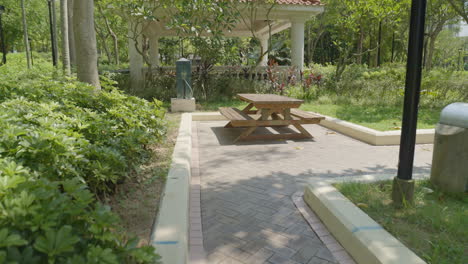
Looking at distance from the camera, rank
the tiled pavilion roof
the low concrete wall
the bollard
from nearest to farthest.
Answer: the low concrete wall < the bollard < the tiled pavilion roof

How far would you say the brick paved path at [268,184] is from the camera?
305cm

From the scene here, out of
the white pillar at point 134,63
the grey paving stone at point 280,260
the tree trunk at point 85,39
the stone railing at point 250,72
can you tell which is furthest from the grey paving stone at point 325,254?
the white pillar at point 134,63

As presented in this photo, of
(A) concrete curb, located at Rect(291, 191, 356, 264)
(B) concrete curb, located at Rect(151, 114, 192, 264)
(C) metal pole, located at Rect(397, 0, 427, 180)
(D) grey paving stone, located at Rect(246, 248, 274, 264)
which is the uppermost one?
(C) metal pole, located at Rect(397, 0, 427, 180)

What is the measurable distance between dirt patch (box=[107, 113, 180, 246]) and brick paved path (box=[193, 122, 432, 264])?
20.7 inches

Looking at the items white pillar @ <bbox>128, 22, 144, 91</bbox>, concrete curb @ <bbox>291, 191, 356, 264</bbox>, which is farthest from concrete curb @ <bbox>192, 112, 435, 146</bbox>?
white pillar @ <bbox>128, 22, 144, 91</bbox>

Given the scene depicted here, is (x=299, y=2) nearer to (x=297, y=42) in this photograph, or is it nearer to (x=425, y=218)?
(x=297, y=42)

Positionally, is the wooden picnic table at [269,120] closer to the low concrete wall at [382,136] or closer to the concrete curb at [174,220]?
the low concrete wall at [382,136]

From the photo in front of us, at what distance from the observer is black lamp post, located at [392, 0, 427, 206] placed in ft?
10.3

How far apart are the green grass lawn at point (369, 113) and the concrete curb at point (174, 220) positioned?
5.31m

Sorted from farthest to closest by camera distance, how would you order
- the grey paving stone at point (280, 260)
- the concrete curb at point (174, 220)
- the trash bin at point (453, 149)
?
the trash bin at point (453, 149) → the grey paving stone at point (280, 260) → the concrete curb at point (174, 220)

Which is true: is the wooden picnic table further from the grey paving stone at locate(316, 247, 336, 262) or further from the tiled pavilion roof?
the tiled pavilion roof

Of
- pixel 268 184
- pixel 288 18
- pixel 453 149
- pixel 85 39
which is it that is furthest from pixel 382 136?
pixel 288 18

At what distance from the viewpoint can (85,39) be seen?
690 cm

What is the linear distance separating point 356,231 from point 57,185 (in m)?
2.23
